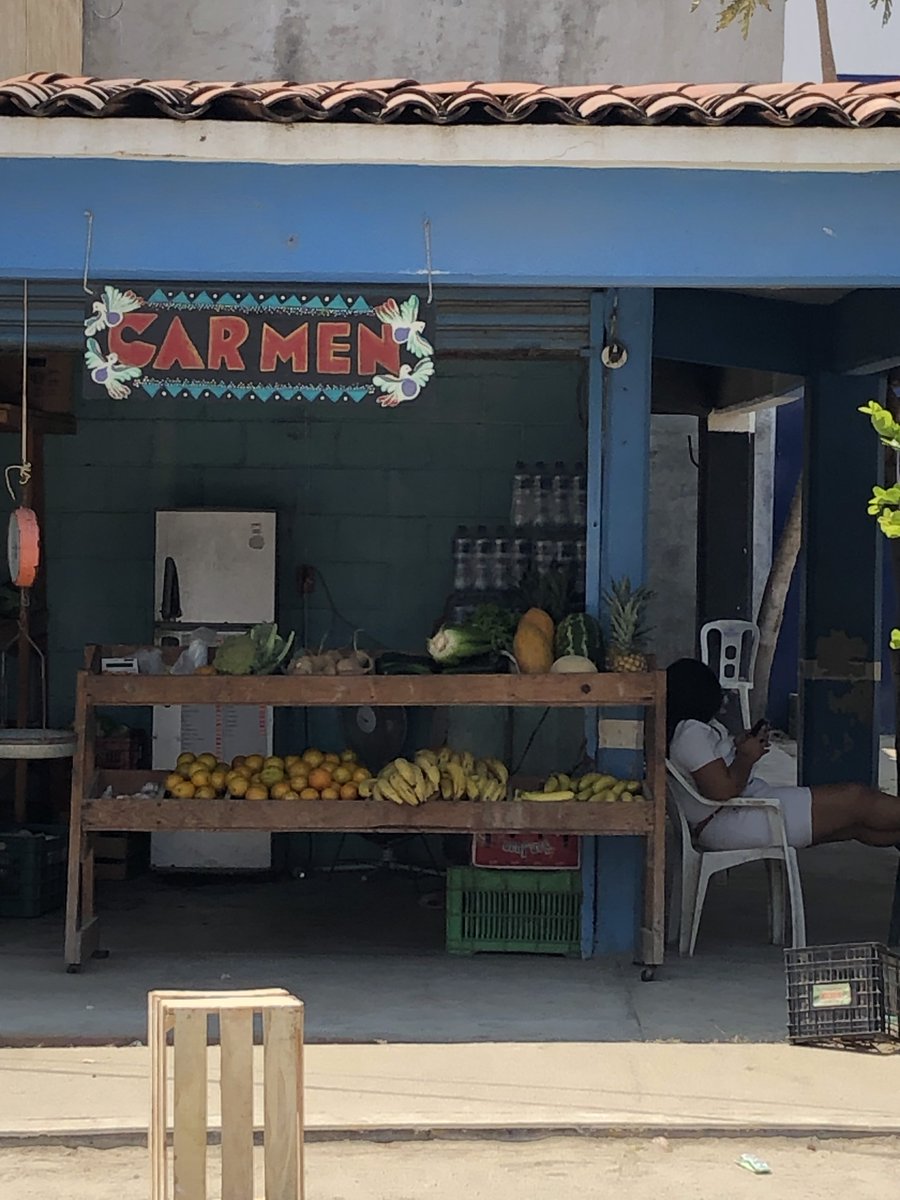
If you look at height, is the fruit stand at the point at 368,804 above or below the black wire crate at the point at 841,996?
above

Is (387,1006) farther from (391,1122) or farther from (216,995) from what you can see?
(216,995)

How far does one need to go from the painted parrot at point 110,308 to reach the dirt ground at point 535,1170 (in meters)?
3.19

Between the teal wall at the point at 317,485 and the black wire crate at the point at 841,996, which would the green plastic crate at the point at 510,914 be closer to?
the black wire crate at the point at 841,996

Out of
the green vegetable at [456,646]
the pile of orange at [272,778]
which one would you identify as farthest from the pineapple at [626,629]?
the pile of orange at [272,778]

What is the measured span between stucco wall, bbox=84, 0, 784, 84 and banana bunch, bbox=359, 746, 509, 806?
5929 mm

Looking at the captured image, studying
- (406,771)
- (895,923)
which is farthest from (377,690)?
(895,923)

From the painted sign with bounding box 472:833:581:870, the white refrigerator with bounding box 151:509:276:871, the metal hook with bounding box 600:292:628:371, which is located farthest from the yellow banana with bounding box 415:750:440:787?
the white refrigerator with bounding box 151:509:276:871

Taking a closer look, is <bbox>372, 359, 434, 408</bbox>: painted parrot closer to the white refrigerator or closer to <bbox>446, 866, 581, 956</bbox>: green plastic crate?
<bbox>446, 866, 581, 956</bbox>: green plastic crate

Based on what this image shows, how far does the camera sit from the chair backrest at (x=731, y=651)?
1262 centimetres

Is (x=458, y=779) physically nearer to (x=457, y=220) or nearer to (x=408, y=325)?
(x=408, y=325)

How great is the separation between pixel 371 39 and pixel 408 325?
5.59m

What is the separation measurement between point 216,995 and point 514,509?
5571mm

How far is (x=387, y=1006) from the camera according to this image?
6961 millimetres

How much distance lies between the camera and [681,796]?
7984 mm
